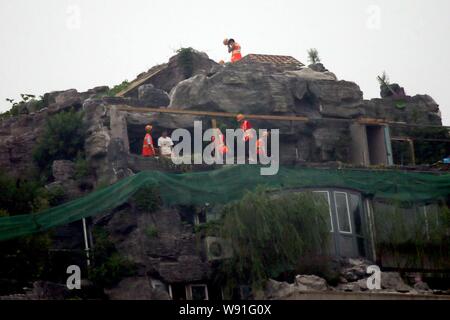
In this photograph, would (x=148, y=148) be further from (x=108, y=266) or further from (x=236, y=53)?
(x=236, y=53)

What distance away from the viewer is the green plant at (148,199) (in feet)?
97.9

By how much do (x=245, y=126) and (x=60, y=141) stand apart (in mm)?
5793

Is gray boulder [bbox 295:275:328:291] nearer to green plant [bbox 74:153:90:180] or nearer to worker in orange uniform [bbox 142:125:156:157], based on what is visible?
worker in orange uniform [bbox 142:125:156:157]

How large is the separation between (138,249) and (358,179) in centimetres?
670

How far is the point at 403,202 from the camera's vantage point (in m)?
31.6

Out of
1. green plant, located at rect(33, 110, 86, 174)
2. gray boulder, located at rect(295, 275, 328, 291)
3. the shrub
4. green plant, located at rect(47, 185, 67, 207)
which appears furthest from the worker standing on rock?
gray boulder, located at rect(295, 275, 328, 291)

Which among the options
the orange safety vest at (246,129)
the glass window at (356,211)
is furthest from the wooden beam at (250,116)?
the glass window at (356,211)

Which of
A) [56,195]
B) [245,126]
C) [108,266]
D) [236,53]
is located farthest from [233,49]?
[108,266]

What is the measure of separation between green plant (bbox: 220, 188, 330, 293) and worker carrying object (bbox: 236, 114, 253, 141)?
533 centimetres

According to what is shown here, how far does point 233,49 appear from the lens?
4094 cm

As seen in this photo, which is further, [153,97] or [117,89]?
[117,89]

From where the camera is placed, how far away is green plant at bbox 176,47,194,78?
4000 centimetres
